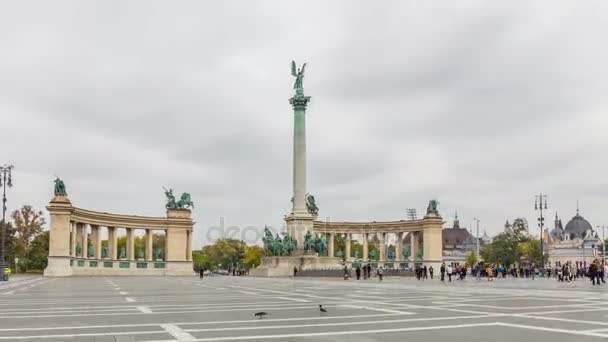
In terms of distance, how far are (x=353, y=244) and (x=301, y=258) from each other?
8754 centimetres

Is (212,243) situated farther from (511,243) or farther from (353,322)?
(353,322)

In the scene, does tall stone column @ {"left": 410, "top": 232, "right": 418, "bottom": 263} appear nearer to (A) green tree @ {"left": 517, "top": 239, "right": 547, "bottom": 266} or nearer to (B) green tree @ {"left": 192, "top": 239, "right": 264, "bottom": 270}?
(A) green tree @ {"left": 517, "top": 239, "right": 547, "bottom": 266}

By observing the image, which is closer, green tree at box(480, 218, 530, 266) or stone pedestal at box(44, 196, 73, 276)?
stone pedestal at box(44, 196, 73, 276)

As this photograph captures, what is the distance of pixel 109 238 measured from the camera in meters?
102

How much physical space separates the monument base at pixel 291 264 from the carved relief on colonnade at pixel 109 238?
2650cm

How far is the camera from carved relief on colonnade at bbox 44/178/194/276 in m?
85.1

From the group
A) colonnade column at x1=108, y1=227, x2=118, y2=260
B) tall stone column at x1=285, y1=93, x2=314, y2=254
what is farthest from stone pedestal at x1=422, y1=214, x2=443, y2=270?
colonnade column at x1=108, y1=227, x2=118, y2=260

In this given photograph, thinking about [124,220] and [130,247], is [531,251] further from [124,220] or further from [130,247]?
[124,220]

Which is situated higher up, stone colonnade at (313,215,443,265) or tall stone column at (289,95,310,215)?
tall stone column at (289,95,310,215)

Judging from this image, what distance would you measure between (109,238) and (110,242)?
892 mm

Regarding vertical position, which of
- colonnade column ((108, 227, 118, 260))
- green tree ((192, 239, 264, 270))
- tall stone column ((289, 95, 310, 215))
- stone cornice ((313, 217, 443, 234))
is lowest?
green tree ((192, 239, 264, 270))

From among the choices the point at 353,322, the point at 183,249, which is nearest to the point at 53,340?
the point at 353,322

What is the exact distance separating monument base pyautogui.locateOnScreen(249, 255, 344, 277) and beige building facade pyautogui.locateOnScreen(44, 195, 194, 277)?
2645cm

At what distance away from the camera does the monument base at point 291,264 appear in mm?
74875
